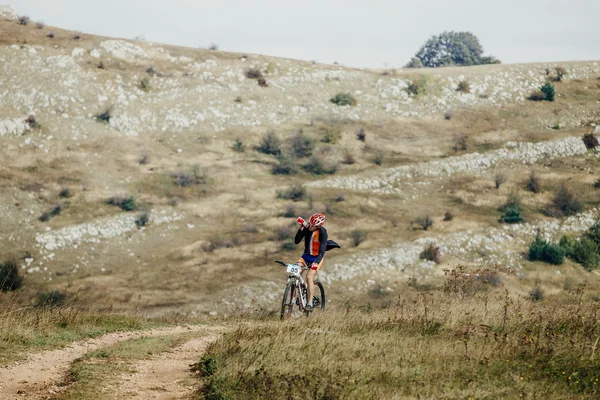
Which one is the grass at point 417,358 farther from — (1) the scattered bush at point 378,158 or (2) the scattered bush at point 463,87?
(2) the scattered bush at point 463,87

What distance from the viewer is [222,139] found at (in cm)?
4575

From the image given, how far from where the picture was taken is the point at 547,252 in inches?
1283

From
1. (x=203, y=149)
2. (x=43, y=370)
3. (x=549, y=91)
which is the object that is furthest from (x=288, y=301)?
(x=549, y=91)

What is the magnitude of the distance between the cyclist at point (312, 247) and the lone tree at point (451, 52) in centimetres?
8514

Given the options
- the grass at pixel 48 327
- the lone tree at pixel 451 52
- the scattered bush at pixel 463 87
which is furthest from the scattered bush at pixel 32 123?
the lone tree at pixel 451 52

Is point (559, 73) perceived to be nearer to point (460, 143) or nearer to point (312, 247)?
point (460, 143)

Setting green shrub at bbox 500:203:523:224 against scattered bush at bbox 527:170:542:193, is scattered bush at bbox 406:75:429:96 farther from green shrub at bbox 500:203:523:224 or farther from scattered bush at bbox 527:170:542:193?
green shrub at bbox 500:203:523:224

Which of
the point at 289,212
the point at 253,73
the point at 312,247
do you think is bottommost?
the point at 289,212

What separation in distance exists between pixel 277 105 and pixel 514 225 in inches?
931

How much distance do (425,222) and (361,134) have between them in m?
14.2

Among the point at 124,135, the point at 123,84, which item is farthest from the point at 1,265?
the point at 123,84

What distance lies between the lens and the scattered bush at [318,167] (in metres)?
43.7

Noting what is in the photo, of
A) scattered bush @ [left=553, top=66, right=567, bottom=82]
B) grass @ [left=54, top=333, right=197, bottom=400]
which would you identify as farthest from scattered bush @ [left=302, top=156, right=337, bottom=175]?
grass @ [left=54, top=333, right=197, bottom=400]

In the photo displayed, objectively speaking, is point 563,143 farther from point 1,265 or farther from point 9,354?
point 9,354
